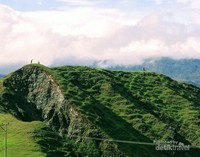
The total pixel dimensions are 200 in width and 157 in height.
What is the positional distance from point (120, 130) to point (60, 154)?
3792 centimetres

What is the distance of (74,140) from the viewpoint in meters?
189

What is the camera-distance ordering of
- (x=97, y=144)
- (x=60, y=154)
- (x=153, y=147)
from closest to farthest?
(x=60, y=154), (x=97, y=144), (x=153, y=147)

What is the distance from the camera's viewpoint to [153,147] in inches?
7756

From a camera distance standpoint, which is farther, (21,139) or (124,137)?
(124,137)

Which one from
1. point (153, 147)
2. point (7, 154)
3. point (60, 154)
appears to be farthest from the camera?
point (153, 147)

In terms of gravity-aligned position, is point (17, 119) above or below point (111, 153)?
above

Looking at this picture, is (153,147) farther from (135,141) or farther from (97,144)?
(97,144)

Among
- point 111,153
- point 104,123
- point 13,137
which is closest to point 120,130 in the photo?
point 104,123

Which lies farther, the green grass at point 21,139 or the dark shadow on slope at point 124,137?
the dark shadow on slope at point 124,137

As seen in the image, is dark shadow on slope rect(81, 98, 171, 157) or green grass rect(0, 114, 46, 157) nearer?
green grass rect(0, 114, 46, 157)

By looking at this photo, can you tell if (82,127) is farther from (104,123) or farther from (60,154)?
(60,154)

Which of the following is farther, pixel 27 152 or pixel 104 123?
pixel 104 123

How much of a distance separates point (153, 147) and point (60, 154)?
4856 centimetres

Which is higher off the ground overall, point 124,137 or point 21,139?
point 21,139
